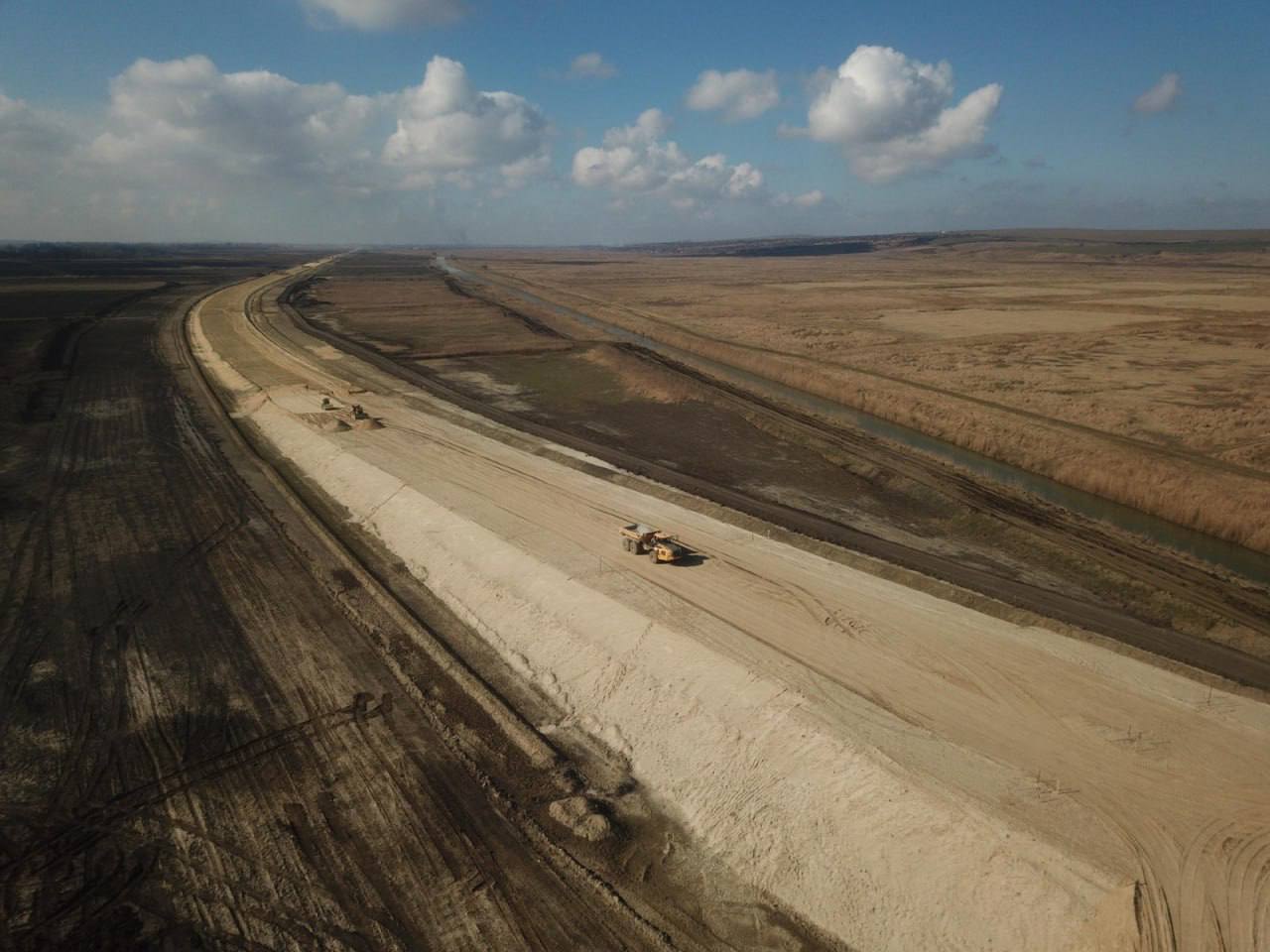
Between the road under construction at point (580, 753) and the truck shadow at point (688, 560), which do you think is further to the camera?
the truck shadow at point (688, 560)

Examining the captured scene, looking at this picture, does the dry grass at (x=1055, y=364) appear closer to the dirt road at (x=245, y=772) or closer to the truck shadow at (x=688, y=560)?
the truck shadow at (x=688, y=560)

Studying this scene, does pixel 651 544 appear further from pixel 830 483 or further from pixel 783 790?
pixel 830 483

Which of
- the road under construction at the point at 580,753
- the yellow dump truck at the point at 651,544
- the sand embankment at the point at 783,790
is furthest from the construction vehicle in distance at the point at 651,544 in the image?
the sand embankment at the point at 783,790

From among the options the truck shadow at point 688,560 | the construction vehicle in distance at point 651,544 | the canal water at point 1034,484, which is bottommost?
the canal water at point 1034,484

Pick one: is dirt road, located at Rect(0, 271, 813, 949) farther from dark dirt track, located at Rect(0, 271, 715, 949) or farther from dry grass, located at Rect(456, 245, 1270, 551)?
dry grass, located at Rect(456, 245, 1270, 551)

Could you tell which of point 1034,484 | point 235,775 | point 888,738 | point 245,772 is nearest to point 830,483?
point 1034,484

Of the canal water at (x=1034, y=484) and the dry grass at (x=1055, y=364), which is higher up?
the dry grass at (x=1055, y=364)

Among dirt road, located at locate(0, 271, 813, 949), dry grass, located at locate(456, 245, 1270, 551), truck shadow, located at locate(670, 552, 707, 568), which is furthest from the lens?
dry grass, located at locate(456, 245, 1270, 551)

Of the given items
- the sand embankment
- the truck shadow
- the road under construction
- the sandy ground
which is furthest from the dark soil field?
the sand embankment
